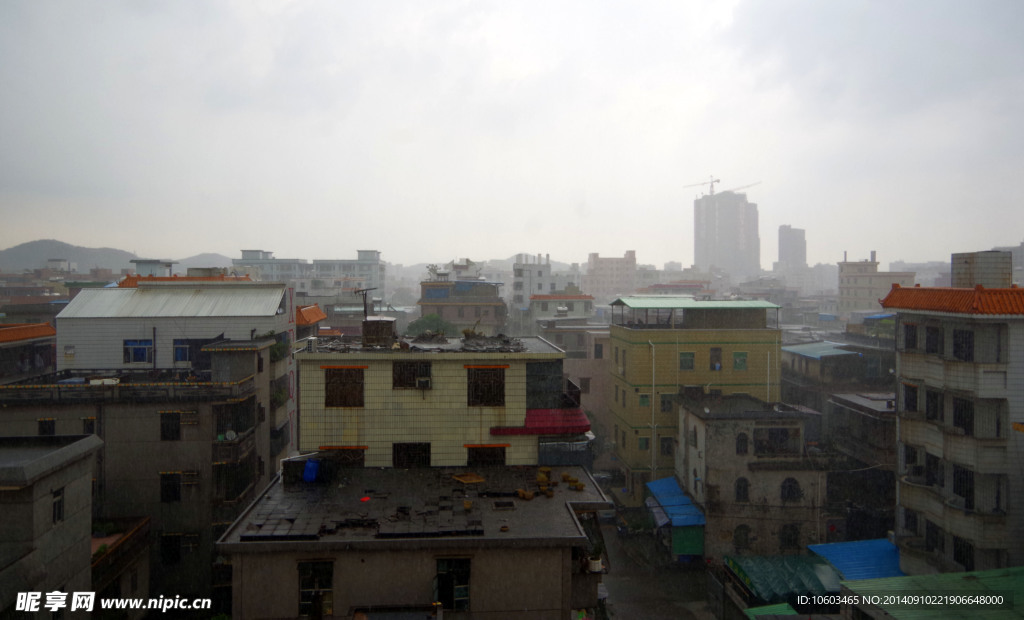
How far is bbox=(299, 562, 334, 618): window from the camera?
13430 mm

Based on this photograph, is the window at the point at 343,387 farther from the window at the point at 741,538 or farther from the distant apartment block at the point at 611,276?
the distant apartment block at the point at 611,276

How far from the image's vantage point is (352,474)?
Result: 18141 millimetres

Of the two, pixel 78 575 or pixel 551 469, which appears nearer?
pixel 78 575

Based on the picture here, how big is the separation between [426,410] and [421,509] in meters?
4.25

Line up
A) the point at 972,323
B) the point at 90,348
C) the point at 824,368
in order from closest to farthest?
the point at 972,323
the point at 90,348
the point at 824,368

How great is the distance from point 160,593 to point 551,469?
14.9m

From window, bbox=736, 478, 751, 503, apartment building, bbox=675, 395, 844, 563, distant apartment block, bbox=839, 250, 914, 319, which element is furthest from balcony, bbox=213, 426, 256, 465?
distant apartment block, bbox=839, 250, 914, 319

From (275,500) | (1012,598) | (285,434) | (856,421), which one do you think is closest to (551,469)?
(275,500)

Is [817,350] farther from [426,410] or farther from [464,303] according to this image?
[464,303]

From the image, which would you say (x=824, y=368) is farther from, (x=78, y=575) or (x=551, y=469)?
(x=78, y=575)

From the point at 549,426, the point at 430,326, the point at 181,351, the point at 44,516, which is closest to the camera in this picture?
the point at 44,516

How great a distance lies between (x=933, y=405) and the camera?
21750 mm

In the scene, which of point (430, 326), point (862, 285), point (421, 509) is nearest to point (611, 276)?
point (862, 285)

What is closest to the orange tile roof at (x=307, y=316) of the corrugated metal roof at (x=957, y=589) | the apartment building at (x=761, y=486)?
the apartment building at (x=761, y=486)
